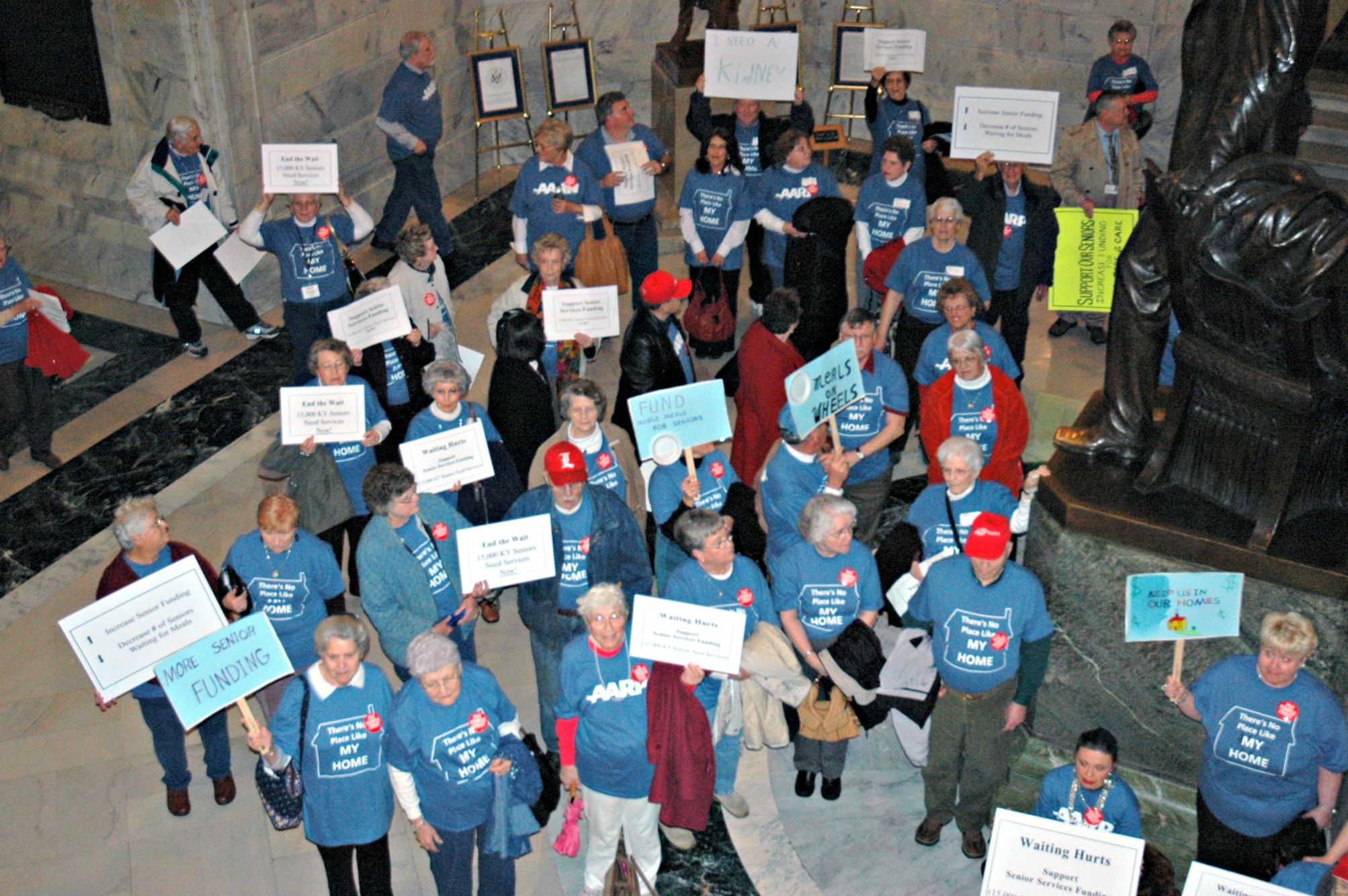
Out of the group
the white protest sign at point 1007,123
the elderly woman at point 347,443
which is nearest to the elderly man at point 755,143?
the white protest sign at point 1007,123

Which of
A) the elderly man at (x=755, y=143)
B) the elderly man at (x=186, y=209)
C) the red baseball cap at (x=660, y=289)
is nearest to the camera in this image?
the red baseball cap at (x=660, y=289)

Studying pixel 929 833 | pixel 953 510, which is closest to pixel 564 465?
pixel 953 510

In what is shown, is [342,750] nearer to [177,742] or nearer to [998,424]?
[177,742]

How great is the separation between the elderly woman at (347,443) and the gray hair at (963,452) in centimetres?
313

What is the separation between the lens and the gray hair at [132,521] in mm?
6559

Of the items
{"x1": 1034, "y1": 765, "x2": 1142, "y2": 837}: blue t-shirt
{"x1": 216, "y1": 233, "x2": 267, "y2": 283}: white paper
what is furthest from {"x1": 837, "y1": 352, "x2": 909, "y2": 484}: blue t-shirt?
{"x1": 216, "y1": 233, "x2": 267, "y2": 283}: white paper

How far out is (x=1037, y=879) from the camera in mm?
5613

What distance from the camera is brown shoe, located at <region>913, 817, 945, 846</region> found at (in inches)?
275

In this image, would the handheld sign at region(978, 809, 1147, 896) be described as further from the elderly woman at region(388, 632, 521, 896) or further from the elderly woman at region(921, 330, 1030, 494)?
the elderly woman at region(921, 330, 1030, 494)

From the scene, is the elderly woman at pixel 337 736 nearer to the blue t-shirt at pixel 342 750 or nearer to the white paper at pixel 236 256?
the blue t-shirt at pixel 342 750

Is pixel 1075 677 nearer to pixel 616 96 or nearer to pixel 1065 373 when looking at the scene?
pixel 1065 373

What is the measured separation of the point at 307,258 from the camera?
31.3 feet

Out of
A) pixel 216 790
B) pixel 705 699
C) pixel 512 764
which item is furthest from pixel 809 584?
pixel 216 790

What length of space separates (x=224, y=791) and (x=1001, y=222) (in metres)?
6.48
